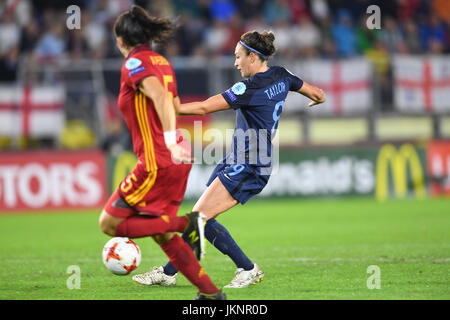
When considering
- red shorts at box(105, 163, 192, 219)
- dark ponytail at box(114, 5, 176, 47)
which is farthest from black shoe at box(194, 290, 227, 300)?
dark ponytail at box(114, 5, 176, 47)

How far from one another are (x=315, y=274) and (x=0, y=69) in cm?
1044

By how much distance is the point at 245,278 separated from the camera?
6.38 m

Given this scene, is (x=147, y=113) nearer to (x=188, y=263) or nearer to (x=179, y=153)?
(x=179, y=153)

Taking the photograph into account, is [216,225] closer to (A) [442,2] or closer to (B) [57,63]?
(B) [57,63]

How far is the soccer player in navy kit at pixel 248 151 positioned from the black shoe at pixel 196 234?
1.07 meters

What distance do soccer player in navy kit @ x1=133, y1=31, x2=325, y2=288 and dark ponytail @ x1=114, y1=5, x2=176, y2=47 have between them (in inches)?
43.7

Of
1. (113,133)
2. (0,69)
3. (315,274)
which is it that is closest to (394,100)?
(113,133)

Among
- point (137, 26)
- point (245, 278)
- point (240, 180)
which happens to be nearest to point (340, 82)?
point (240, 180)

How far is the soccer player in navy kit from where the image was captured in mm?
6367

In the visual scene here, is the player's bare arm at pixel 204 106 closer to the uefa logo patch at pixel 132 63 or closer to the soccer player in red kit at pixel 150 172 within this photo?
the soccer player in red kit at pixel 150 172

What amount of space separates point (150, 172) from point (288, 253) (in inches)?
146

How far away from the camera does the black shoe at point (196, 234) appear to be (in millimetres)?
5238

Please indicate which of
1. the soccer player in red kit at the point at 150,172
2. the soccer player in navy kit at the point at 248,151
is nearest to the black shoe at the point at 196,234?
the soccer player in red kit at the point at 150,172

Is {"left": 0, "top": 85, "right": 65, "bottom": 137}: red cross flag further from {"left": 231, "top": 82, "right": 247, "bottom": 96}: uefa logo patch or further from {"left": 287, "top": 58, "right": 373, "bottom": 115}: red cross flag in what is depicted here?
{"left": 231, "top": 82, "right": 247, "bottom": 96}: uefa logo patch
